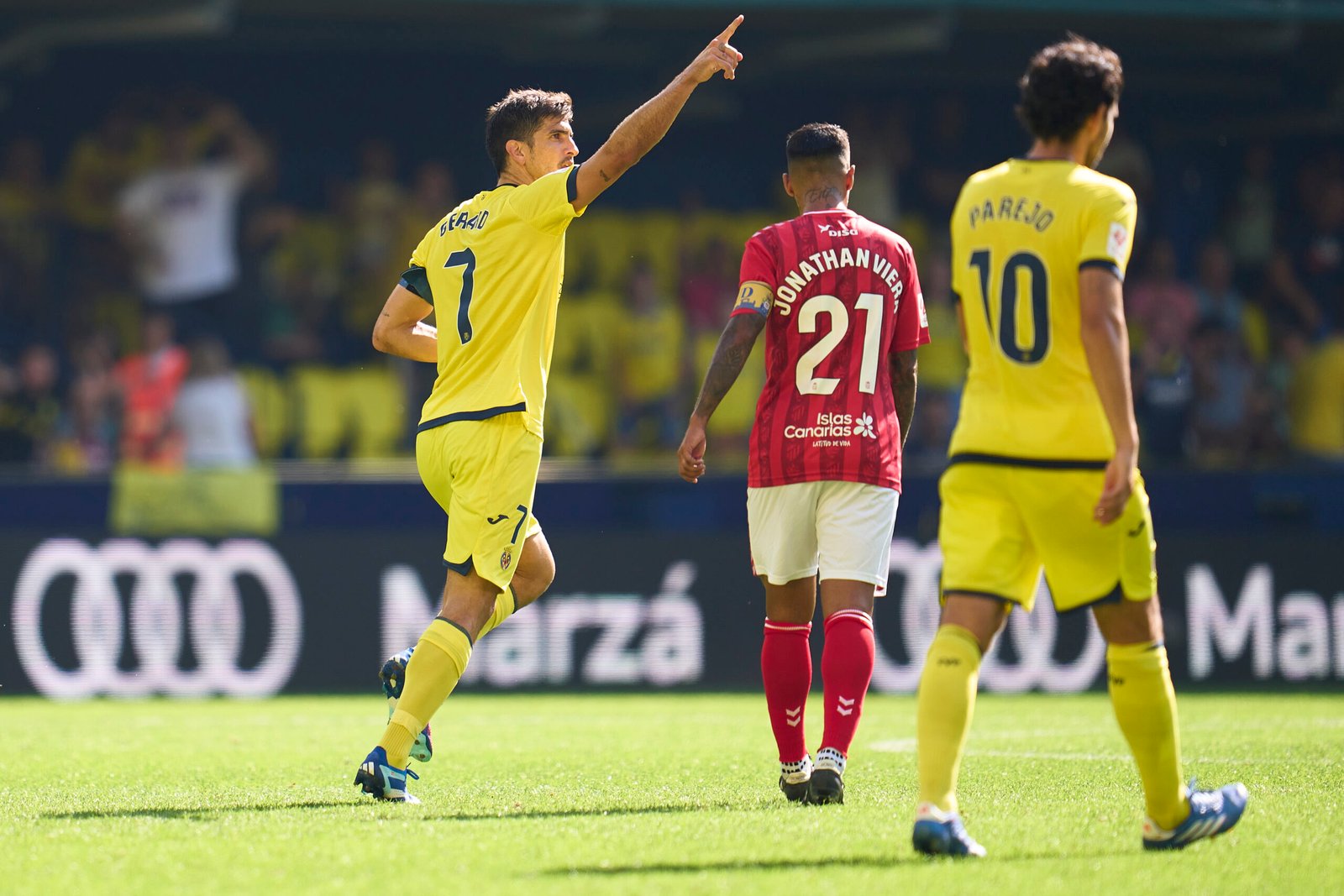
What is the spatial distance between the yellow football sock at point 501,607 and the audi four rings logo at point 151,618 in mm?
6005

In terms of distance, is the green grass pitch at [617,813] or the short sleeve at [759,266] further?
the short sleeve at [759,266]

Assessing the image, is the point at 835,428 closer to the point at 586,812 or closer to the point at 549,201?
the point at 549,201

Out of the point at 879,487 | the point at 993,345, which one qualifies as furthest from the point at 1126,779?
the point at 993,345

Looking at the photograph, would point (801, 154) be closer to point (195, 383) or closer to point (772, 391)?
point (772, 391)

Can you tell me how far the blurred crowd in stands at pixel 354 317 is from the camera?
49.0 feet

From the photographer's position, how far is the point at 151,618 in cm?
1187

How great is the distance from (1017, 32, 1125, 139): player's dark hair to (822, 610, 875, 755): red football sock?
185 centimetres

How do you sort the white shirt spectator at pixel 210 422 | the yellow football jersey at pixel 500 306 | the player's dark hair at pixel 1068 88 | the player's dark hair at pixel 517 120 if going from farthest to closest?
the white shirt spectator at pixel 210 422 < the player's dark hair at pixel 517 120 < the yellow football jersey at pixel 500 306 < the player's dark hair at pixel 1068 88

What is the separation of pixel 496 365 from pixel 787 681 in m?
1.40

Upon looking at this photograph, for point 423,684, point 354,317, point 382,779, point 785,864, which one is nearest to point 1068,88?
point 785,864

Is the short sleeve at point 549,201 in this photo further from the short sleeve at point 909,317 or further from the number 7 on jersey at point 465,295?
the short sleeve at point 909,317

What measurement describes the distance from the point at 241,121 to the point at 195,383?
143 inches

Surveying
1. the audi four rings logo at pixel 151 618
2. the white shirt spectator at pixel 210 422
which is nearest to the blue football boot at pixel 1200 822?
the audi four rings logo at pixel 151 618

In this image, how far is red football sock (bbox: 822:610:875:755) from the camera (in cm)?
605
